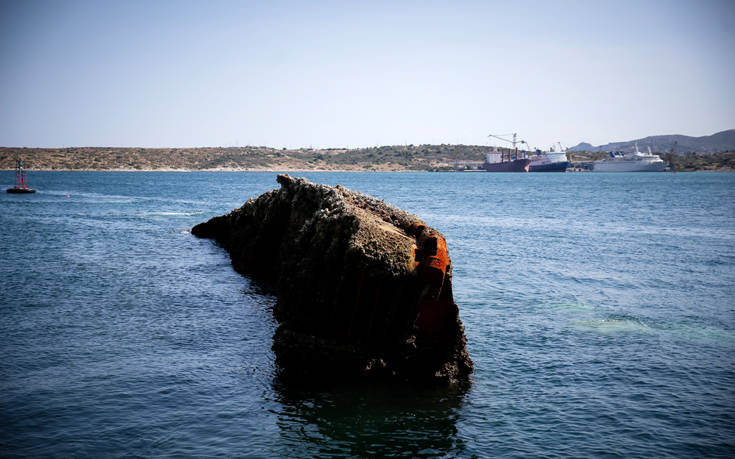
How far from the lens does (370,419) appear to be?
10031 millimetres

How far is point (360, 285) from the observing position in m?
11.3

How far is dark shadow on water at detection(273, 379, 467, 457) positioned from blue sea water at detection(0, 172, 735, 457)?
0.04 m

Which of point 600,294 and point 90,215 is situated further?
point 90,215

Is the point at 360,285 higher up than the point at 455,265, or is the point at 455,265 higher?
the point at 360,285

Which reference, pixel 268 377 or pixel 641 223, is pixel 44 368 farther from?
pixel 641 223

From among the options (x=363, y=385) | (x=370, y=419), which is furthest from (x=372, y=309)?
(x=370, y=419)

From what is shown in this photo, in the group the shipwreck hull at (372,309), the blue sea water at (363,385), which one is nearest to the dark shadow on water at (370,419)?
the blue sea water at (363,385)

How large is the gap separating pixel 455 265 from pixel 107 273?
1550cm

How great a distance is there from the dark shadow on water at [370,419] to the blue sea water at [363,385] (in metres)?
0.04

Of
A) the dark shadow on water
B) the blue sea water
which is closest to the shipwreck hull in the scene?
the dark shadow on water

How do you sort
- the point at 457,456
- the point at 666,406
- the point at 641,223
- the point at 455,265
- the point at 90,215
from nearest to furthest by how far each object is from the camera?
1. the point at 457,456
2. the point at 666,406
3. the point at 455,265
4. the point at 641,223
5. the point at 90,215

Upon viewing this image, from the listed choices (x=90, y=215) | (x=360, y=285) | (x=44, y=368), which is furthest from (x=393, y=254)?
(x=90, y=215)

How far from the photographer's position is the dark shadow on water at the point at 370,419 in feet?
30.0

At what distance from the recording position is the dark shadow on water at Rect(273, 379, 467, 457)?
9.16 meters
